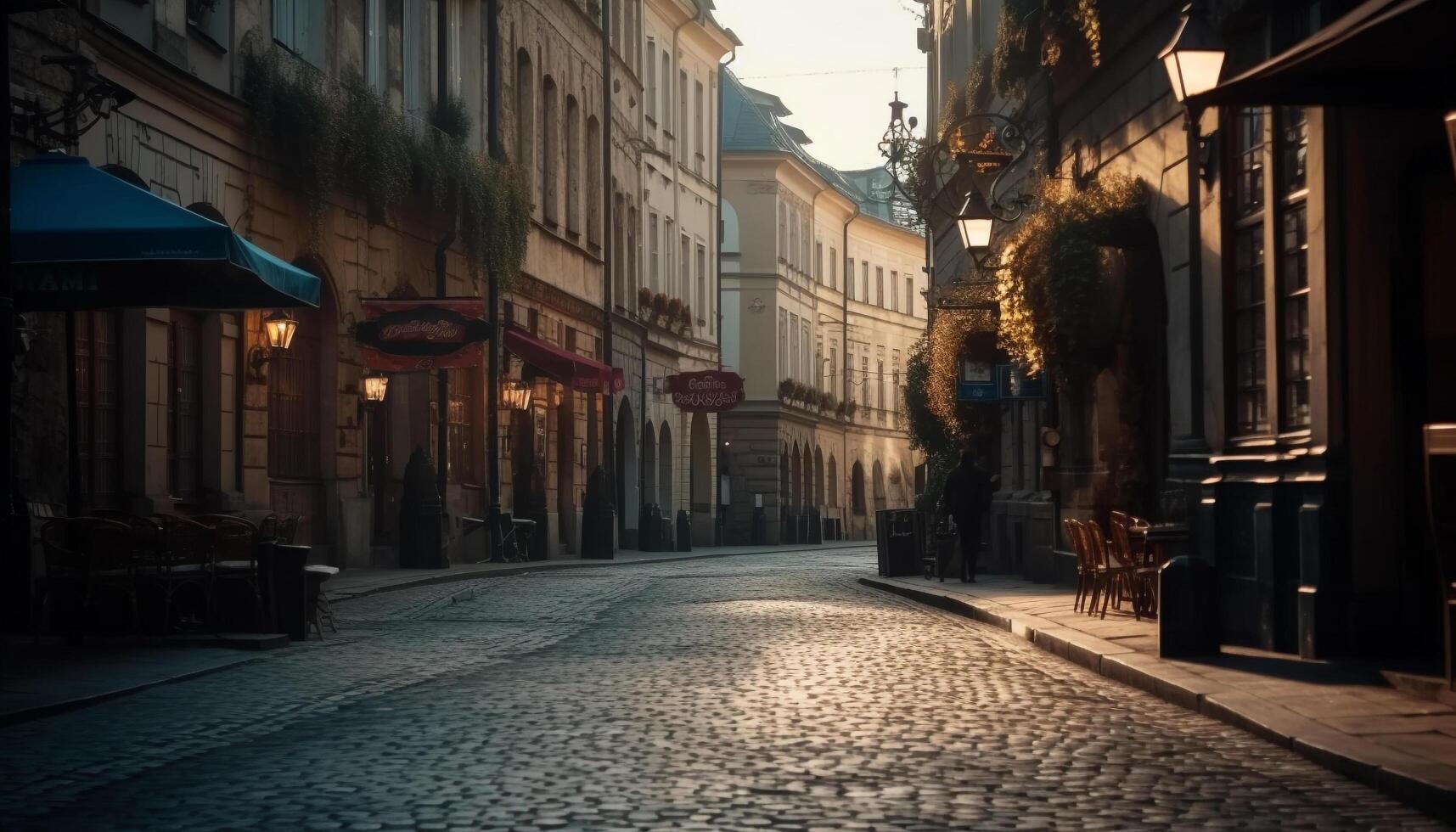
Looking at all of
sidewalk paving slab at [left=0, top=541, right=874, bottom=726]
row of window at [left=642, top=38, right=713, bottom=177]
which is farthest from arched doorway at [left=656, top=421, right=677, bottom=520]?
sidewalk paving slab at [left=0, top=541, right=874, bottom=726]

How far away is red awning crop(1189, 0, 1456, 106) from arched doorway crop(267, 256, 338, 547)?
16.8 metres

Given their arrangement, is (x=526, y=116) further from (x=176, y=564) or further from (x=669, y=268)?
(x=176, y=564)

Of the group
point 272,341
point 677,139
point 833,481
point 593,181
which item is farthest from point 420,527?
point 833,481

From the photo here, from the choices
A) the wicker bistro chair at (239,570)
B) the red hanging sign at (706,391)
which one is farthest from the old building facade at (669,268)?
the wicker bistro chair at (239,570)

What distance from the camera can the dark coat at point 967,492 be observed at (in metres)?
25.0

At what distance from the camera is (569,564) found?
33.5m

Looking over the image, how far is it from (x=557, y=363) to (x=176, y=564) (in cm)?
2006

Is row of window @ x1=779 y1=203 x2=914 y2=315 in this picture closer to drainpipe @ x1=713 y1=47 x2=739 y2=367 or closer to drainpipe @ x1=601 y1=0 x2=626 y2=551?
drainpipe @ x1=713 y1=47 x2=739 y2=367

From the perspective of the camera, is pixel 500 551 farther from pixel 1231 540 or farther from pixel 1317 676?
pixel 1317 676

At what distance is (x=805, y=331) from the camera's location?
7394 centimetres

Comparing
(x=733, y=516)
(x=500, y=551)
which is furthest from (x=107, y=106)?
(x=733, y=516)

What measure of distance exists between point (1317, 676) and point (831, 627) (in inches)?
258

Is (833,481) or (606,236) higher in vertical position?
(606,236)

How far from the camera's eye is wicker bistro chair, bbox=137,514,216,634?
14.6 m
